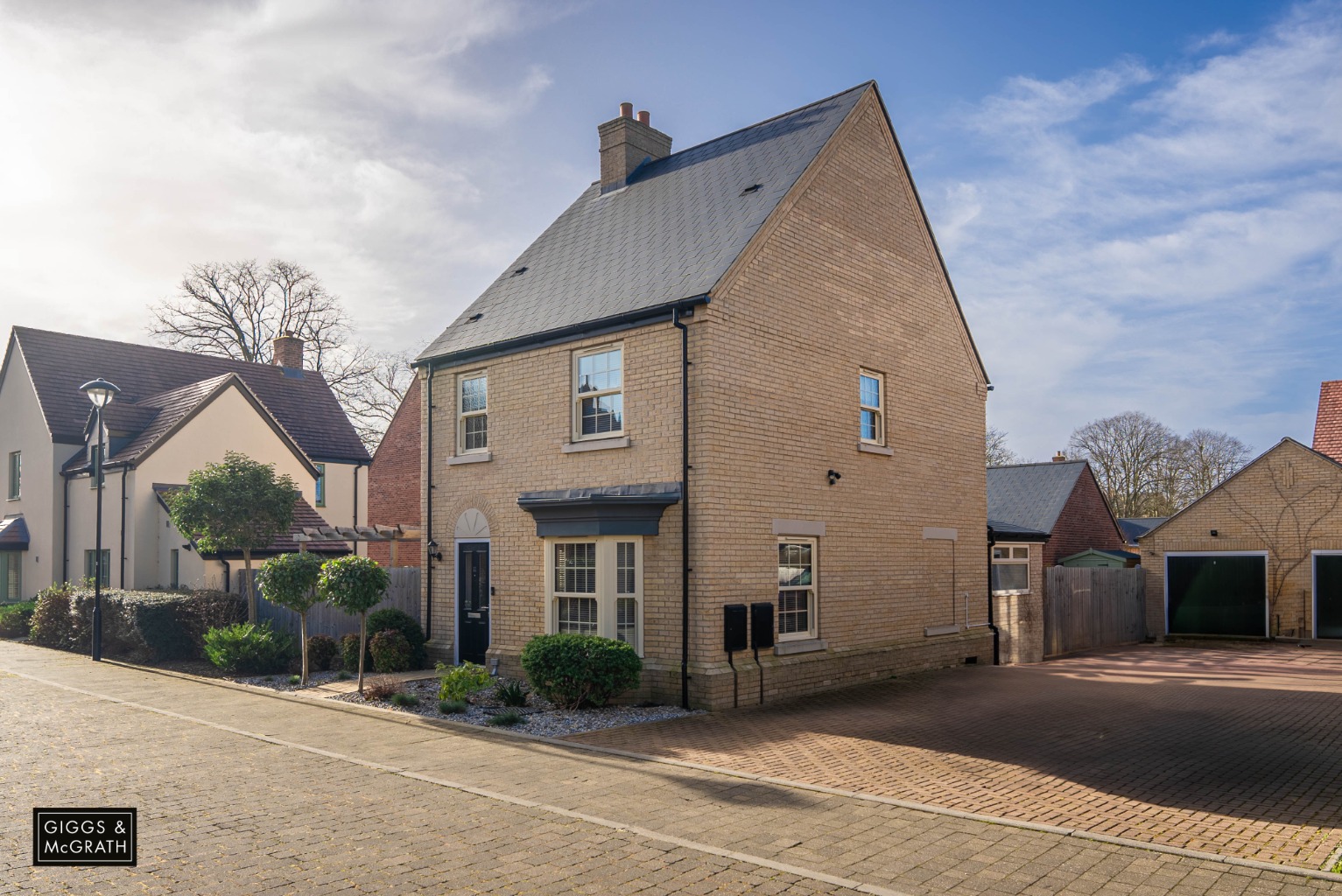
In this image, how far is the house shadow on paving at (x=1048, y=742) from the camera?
9.02 meters

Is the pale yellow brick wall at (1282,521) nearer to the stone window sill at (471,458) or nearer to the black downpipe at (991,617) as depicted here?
the black downpipe at (991,617)

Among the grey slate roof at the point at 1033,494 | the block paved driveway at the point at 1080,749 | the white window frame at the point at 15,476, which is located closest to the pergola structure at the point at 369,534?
the block paved driveway at the point at 1080,749

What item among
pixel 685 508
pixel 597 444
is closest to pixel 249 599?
pixel 597 444

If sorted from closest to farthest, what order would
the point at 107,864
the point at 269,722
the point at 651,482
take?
the point at 107,864 → the point at 269,722 → the point at 651,482

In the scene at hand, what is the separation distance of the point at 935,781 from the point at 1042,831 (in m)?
1.77

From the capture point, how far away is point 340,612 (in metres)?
20.7

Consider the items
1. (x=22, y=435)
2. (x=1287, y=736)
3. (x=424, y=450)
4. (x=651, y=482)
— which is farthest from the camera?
(x=22, y=435)

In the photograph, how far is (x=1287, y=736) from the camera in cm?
1180

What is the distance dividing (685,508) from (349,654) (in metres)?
8.36

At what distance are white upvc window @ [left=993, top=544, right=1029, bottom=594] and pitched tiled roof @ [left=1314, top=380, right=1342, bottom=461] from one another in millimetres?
10114

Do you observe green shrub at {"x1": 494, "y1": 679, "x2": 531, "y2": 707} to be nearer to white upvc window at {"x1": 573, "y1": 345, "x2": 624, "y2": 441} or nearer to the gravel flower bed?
the gravel flower bed

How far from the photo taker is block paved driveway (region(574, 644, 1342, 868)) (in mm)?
8211

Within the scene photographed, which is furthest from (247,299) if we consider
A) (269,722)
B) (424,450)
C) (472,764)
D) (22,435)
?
(472,764)

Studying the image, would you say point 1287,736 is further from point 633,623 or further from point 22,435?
point 22,435
